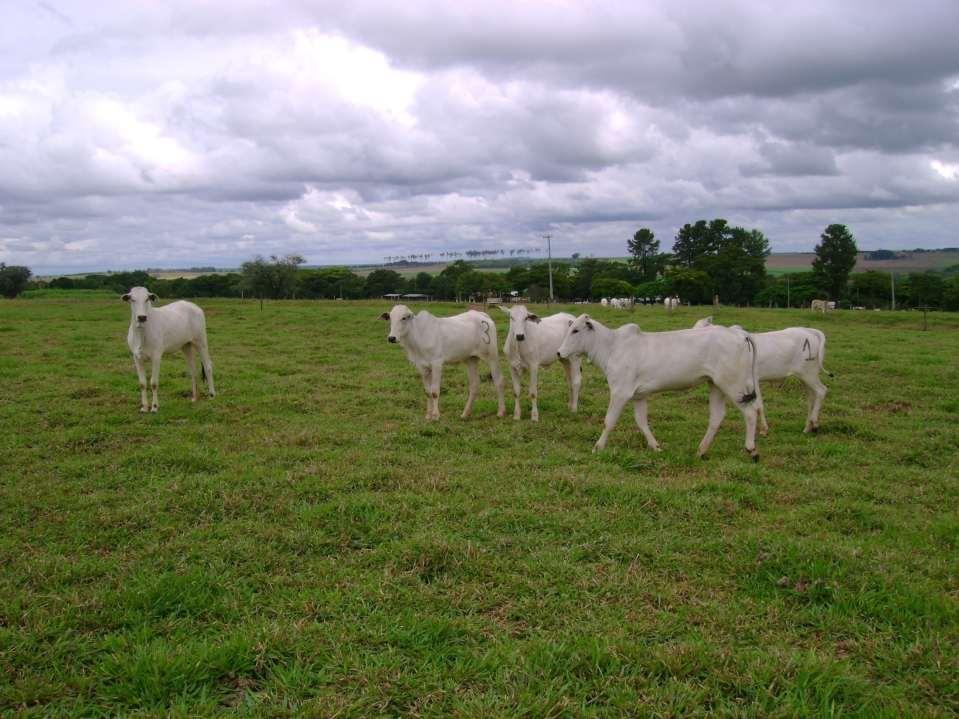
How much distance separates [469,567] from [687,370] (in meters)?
4.76

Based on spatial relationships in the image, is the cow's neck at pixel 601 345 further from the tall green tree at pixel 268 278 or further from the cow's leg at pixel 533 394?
the tall green tree at pixel 268 278

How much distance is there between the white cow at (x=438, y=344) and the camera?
36.9 ft

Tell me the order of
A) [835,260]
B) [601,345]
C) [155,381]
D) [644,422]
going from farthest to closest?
[835,260] < [155,381] < [601,345] < [644,422]

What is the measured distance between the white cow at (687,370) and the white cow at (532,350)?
198 cm

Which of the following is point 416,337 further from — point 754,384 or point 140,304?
point 754,384

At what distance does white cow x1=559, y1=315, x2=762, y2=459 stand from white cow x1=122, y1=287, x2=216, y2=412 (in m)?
7.66

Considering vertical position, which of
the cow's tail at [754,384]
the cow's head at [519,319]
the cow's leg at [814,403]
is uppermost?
the cow's head at [519,319]

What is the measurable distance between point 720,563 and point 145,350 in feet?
33.9

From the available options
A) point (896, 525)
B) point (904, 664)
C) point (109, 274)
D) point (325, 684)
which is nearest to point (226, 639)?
point (325, 684)

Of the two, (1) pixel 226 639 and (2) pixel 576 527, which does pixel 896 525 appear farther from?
(1) pixel 226 639

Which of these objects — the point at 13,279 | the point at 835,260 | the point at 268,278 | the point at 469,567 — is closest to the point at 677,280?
the point at 835,260

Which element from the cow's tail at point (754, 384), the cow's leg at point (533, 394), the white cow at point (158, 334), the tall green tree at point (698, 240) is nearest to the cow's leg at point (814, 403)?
the cow's tail at point (754, 384)

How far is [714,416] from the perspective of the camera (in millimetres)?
8891

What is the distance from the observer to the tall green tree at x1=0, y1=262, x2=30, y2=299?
60.4m
